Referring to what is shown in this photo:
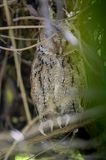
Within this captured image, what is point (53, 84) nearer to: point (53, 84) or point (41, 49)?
point (53, 84)

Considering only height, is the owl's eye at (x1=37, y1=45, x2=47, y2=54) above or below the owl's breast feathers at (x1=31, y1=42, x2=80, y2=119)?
above

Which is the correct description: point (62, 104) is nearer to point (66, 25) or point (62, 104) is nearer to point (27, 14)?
point (66, 25)

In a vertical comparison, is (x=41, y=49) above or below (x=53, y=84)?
above

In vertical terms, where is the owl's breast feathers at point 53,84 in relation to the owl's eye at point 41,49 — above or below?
below

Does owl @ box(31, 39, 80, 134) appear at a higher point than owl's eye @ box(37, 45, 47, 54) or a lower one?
lower

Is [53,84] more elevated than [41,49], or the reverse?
[41,49]

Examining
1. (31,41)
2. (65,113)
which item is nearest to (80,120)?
(65,113)

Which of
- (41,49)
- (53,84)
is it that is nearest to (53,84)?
(53,84)

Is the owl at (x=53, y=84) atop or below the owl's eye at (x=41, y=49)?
below
